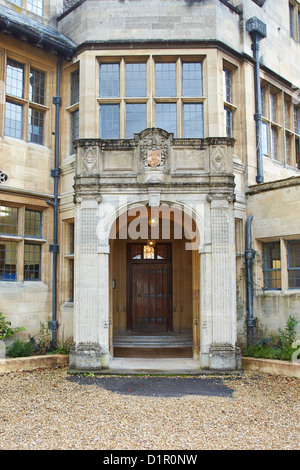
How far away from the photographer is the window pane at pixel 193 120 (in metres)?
10.3

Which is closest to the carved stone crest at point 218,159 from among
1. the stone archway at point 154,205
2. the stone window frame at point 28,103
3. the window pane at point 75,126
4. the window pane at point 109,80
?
the stone archway at point 154,205

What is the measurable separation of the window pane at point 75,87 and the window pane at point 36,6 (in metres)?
2.06

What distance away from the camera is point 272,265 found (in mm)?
10242

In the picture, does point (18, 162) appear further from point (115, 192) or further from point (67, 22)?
point (67, 22)

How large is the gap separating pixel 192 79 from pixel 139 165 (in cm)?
322

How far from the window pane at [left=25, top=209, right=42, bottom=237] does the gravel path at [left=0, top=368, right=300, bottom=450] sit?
137 inches

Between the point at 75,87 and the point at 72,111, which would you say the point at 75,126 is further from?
the point at 75,87

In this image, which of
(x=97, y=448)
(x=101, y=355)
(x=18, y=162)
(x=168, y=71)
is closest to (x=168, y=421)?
(x=97, y=448)

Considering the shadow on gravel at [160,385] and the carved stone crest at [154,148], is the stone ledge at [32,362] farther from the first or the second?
the carved stone crest at [154,148]

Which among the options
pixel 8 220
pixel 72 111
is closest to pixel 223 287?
pixel 8 220

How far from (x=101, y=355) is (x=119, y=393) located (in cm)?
144

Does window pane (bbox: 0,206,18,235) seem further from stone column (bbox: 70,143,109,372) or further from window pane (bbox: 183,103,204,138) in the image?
window pane (bbox: 183,103,204,138)

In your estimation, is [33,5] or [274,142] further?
→ [274,142]

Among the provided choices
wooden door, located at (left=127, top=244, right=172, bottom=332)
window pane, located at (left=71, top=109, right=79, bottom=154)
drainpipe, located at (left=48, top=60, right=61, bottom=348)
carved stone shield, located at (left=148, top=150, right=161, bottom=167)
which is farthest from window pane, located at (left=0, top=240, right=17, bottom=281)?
carved stone shield, located at (left=148, top=150, right=161, bottom=167)
